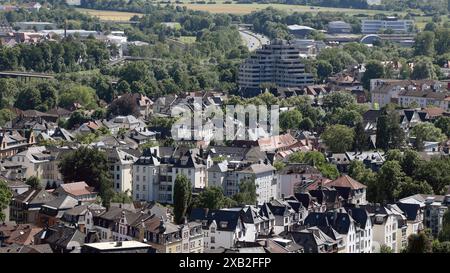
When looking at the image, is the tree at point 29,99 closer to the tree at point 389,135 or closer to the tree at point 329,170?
the tree at point 389,135

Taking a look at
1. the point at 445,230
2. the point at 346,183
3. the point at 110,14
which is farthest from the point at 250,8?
the point at 445,230

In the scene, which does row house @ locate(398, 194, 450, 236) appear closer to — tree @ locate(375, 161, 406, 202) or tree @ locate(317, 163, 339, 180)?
tree @ locate(375, 161, 406, 202)

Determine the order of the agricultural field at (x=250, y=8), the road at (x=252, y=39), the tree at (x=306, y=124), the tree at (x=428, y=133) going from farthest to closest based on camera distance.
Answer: the agricultural field at (x=250, y=8), the road at (x=252, y=39), the tree at (x=306, y=124), the tree at (x=428, y=133)

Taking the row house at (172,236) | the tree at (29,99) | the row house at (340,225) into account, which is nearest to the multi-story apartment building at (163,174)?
the row house at (340,225)

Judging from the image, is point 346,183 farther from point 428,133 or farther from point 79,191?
point 428,133

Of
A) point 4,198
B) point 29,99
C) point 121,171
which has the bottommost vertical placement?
point 29,99
